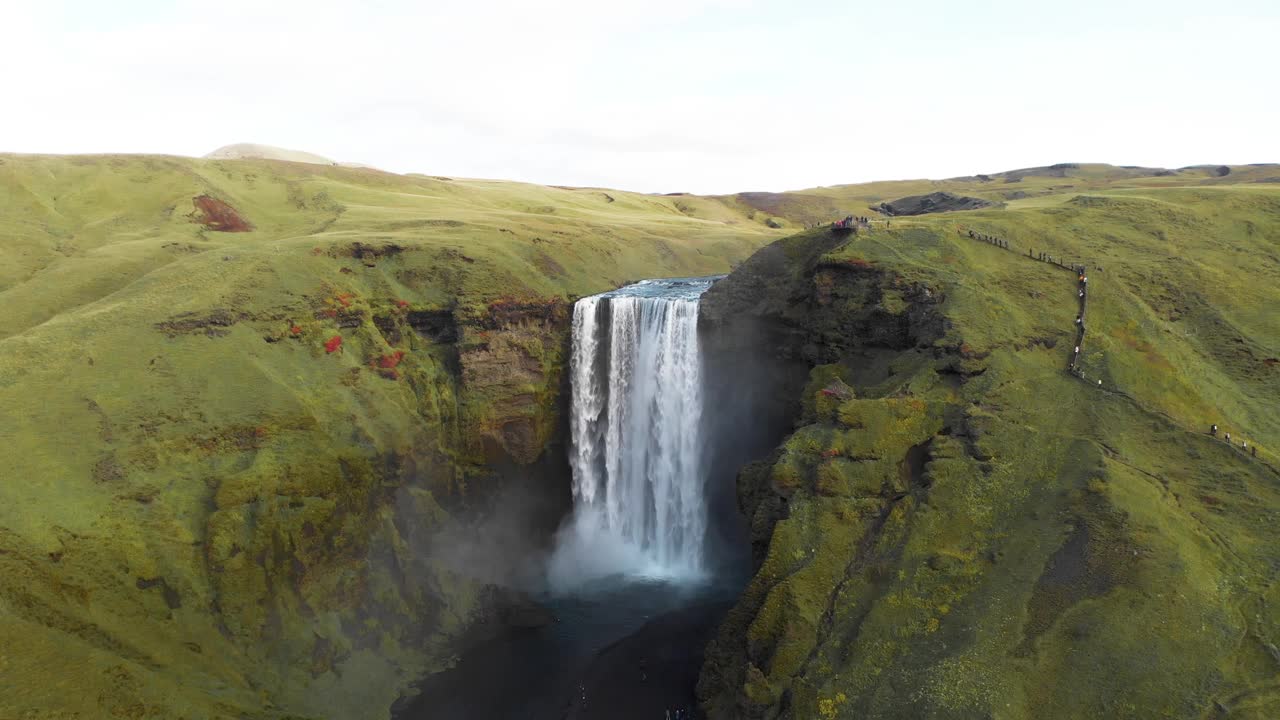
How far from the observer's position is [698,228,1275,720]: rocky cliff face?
23812 mm

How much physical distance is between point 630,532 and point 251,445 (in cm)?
2390

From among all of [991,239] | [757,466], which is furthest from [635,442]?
[991,239]

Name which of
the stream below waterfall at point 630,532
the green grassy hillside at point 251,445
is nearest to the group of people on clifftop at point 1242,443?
the stream below waterfall at point 630,532

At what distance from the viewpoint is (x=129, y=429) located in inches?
1394

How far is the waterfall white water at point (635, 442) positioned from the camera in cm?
4712

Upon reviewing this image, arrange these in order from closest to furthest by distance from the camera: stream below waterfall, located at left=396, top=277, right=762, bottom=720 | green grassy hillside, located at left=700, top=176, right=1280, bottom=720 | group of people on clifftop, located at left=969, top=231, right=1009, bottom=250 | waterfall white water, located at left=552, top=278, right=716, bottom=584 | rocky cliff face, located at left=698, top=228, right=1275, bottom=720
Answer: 1. rocky cliff face, located at left=698, top=228, right=1275, bottom=720
2. green grassy hillside, located at left=700, top=176, right=1280, bottom=720
3. stream below waterfall, located at left=396, top=277, right=762, bottom=720
4. group of people on clifftop, located at left=969, top=231, right=1009, bottom=250
5. waterfall white water, located at left=552, top=278, right=716, bottom=584

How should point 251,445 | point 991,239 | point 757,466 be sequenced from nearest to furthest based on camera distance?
1. point 251,445
2. point 757,466
3. point 991,239

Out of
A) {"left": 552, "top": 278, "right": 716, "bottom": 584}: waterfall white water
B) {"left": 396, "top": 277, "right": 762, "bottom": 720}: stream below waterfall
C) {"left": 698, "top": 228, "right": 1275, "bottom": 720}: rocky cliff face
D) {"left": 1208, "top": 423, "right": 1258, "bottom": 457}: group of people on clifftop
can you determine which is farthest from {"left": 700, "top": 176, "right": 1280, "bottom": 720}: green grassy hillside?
{"left": 396, "top": 277, "right": 762, "bottom": 720}: stream below waterfall

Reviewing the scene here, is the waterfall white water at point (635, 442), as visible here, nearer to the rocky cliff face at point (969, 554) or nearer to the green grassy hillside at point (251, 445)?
the green grassy hillside at point (251, 445)

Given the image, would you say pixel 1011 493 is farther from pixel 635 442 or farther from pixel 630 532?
pixel 630 532

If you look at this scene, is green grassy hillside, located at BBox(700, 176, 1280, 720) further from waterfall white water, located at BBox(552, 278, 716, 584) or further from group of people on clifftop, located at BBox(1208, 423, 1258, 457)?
waterfall white water, located at BBox(552, 278, 716, 584)

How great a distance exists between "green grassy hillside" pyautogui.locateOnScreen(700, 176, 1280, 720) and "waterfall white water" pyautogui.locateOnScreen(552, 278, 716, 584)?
490 centimetres

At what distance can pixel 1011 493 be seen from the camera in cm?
2992

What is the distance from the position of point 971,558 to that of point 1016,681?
16.8 ft
